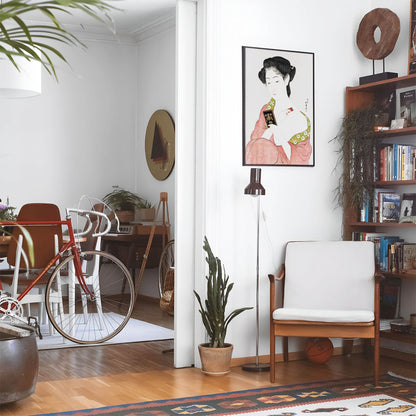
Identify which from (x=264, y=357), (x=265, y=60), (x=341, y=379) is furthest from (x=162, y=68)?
(x=341, y=379)

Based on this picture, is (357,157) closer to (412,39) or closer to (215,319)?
(412,39)

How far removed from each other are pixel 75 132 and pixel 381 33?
4.19 m

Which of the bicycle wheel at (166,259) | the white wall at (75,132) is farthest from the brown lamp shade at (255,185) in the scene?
the white wall at (75,132)

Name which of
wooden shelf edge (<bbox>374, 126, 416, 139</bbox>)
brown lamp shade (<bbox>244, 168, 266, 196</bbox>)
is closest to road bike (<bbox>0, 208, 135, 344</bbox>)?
brown lamp shade (<bbox>244, 168, 266, 196</bbox>)

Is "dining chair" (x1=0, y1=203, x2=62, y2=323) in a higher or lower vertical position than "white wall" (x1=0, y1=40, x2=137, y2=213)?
lower

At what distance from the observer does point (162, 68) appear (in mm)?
7660

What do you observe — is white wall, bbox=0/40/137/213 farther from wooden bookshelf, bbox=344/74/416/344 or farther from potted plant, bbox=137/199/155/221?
wooden bookshelf, bbox=344/74/416/344

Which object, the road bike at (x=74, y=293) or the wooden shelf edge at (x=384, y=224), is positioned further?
the road bike at (x=74, y=293)

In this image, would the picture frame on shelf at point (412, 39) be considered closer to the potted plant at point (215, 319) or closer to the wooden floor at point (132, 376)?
the potted plant at point (215, 319)

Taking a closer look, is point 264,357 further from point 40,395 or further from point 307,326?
point 40,395

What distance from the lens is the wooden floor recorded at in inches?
144

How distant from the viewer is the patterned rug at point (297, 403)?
3.41 meters

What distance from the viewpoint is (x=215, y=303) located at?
4.22 m

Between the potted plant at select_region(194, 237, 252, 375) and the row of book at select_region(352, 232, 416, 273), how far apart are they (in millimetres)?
1038
